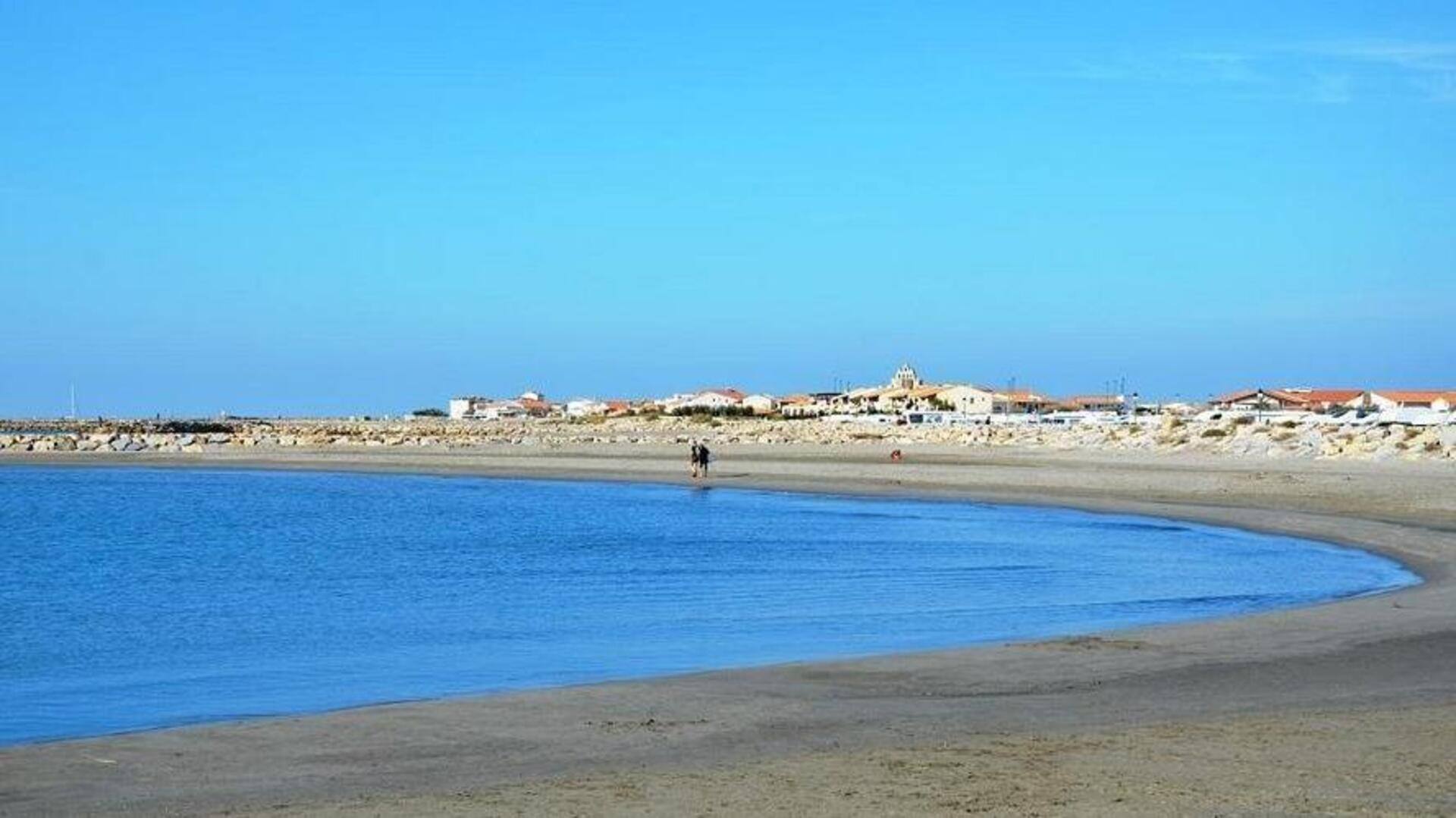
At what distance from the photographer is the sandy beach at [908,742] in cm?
697

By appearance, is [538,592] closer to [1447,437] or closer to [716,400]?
[1447,437]

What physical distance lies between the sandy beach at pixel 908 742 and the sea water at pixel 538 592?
133 cm

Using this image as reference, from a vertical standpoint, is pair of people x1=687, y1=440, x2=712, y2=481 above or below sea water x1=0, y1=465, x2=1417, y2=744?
above

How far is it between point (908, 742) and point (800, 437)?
6203 cm

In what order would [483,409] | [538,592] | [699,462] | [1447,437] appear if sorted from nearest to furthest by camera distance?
[538,592] < [1447,437] < [699,462] < [483,409]

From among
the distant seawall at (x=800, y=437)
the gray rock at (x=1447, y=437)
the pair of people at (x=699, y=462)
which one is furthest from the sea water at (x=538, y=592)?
the distant seawall at (x=800, y=437)

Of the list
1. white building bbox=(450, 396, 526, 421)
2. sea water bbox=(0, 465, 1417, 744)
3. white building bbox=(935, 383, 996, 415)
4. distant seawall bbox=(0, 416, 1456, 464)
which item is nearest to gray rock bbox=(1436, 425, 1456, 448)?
distant seawall bbox=(0, 416, 1456, 464)

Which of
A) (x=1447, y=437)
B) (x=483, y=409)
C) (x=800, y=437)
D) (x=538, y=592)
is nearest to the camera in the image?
(x=538, y=592)

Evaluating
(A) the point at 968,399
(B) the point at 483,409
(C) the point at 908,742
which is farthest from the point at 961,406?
(C) the point at 908,742

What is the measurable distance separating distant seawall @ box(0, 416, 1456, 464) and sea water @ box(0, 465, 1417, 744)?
38.1 ft

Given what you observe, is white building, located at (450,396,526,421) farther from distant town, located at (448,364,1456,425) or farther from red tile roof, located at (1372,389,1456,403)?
red tile roof, located at (1372,389,1456,403)

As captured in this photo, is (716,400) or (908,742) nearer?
(908,742)

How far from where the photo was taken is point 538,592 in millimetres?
18594

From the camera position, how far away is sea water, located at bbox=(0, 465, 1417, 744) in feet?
39.3
